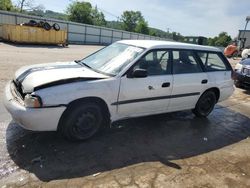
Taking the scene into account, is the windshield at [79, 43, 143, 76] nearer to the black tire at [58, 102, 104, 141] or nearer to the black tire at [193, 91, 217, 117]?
the black tire at [58, 102, 104, 141]

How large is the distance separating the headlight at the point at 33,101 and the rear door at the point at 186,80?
8.57ft

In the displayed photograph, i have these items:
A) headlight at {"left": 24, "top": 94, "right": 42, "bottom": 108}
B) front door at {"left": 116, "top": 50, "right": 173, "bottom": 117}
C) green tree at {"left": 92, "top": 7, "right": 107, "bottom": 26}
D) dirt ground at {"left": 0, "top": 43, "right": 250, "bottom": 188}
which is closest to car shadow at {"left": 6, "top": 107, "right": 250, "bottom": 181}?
dirt ground at {"left": 0, "top": 43, "right": 250, "bottom": 188}

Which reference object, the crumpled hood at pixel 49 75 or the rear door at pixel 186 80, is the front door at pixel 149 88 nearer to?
the rear door at pixel 186 80

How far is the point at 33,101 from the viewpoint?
3691 mm

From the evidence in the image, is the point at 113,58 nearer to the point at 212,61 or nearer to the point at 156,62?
the point at 156,62

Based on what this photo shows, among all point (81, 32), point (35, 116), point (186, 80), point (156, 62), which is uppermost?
point (81, 32)

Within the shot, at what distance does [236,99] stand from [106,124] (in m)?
5.81

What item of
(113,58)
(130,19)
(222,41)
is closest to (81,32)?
(113,58)

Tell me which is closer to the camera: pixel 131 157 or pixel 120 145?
pixel 131 157

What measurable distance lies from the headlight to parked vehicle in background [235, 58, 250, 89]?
828 cm

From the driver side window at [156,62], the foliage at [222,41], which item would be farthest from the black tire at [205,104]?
the foliage at [222,41]

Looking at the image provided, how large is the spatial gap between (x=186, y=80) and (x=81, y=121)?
2358mm

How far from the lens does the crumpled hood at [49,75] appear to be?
3.93m

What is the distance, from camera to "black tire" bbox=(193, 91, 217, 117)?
6.10m
